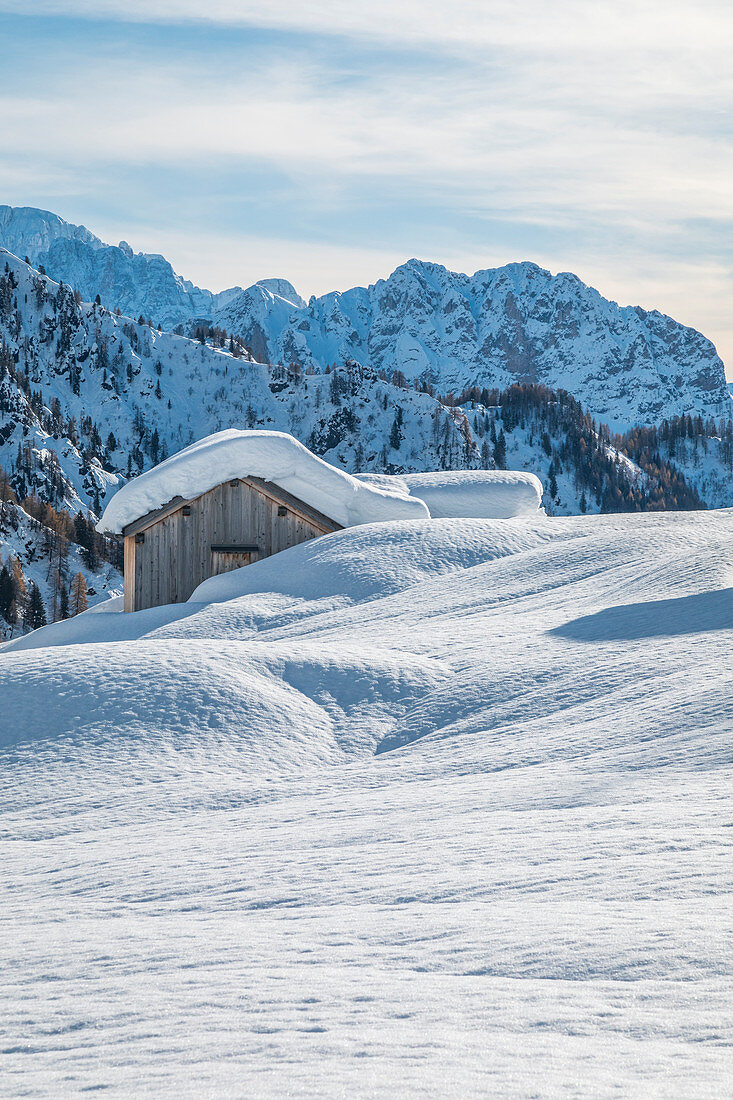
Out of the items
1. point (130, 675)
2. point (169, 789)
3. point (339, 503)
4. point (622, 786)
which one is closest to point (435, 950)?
point (622, 786)

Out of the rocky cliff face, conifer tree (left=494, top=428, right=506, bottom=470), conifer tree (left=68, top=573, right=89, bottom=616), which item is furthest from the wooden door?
conifer tree (left=494, top=428, right=506, bottom=470)

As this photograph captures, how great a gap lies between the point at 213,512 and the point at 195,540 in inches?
32.3

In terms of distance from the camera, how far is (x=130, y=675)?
10.6 m

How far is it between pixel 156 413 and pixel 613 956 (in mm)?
180290

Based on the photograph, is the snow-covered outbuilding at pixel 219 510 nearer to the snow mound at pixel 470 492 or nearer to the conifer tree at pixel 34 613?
the snow mound at pixel 470 492

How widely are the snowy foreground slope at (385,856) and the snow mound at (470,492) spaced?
43.1ft

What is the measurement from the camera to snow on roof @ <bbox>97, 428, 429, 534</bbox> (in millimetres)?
21719

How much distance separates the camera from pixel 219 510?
22359 mm

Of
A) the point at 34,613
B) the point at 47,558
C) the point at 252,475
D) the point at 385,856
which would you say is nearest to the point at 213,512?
the point at 252,475

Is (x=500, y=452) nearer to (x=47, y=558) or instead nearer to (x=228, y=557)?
(x=47, y=558)

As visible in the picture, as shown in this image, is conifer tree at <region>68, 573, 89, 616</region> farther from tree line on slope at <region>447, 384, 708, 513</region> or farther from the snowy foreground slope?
tree line on slope at <region>447, 384, 708, 513</region>

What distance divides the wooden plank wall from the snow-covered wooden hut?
24 mm

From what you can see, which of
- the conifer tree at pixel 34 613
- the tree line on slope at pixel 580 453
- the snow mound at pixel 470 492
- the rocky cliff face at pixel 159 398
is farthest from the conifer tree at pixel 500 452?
the snow mound at pixel 470 492

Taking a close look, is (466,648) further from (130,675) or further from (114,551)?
(114,551)
